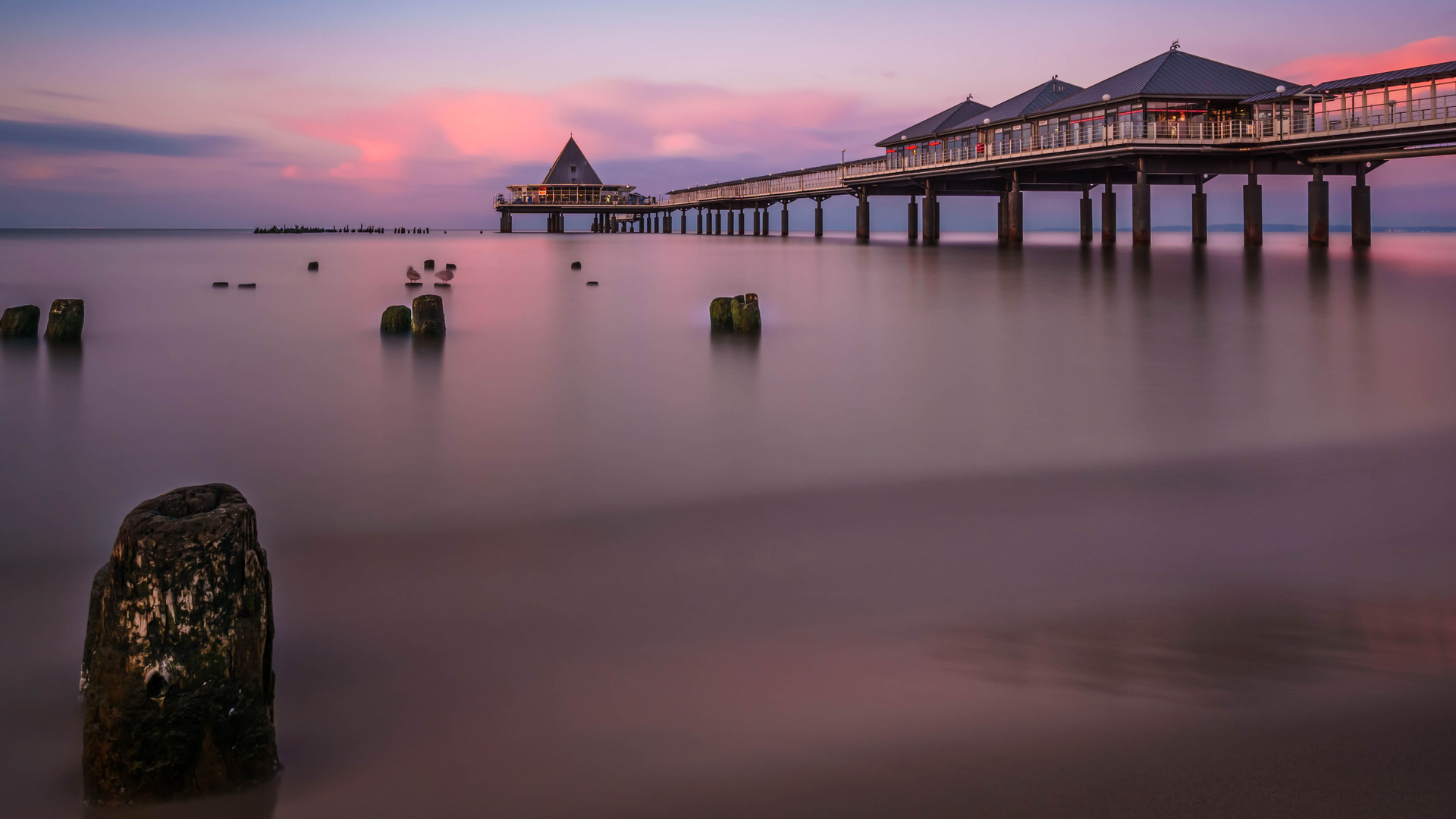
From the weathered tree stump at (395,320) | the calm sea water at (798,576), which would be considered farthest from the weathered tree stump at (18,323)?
the weathered tree stump at (395,320)

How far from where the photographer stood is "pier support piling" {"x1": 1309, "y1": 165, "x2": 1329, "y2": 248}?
4372 centimetres

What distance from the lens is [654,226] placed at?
149 metres

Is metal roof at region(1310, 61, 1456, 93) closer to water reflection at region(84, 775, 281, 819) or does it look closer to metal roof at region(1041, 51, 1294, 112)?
metal roof at region(1041, 51, 1294, 112)

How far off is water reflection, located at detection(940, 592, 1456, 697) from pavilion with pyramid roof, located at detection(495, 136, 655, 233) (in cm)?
13082

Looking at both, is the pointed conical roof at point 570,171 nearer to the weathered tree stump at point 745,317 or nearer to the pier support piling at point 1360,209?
the pier support piling at point 1360,209

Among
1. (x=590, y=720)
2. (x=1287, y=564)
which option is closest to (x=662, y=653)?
(x=590, y=720)

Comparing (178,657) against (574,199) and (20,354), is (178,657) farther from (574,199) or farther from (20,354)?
(574,199)

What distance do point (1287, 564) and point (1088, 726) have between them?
218cm

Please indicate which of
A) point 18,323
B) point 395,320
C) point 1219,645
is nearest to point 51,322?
point 18,323

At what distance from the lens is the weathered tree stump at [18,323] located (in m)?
14.9

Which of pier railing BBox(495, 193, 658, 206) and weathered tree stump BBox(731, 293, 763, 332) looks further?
pier railing BBox(495, 193, 658, 206)

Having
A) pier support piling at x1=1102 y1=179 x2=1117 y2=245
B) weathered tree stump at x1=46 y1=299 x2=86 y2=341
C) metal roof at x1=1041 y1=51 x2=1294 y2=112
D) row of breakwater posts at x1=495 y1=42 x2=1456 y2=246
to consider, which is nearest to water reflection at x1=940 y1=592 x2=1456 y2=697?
weathered tree stump at x1=46 y1=299 x2=86 y2=341

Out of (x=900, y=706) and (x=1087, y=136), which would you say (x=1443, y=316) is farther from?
(x=1087, y=136)

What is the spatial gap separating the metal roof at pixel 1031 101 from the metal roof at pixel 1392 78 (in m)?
18.3
